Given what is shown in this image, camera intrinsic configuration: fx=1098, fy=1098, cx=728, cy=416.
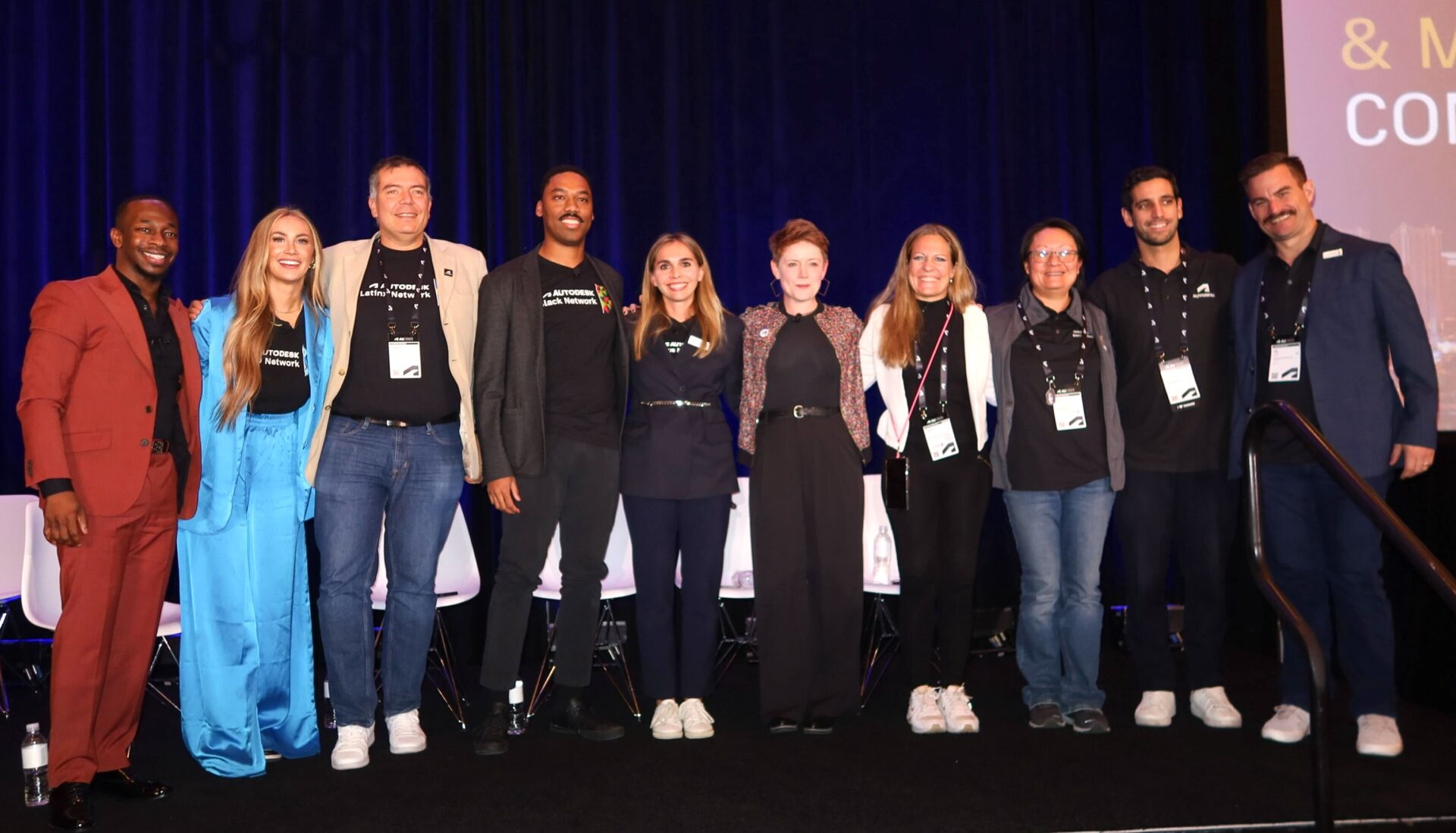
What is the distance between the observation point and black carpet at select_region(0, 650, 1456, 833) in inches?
112

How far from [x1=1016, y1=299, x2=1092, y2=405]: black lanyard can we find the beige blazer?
186cm

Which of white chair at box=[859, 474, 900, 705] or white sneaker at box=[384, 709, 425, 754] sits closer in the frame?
white sneaker at box=[384, 709, 425, 754]

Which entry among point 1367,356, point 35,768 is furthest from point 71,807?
point 1367,356

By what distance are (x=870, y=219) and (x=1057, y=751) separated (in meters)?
3.19

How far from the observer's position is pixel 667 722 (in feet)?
12.1

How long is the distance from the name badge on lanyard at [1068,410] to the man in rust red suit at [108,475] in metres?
2.75

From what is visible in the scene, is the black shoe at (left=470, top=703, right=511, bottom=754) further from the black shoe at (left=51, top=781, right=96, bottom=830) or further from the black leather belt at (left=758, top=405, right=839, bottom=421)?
the black leather belt at (left=758, top=405, right=839, bottom=421)

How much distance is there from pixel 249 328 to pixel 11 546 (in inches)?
95.9

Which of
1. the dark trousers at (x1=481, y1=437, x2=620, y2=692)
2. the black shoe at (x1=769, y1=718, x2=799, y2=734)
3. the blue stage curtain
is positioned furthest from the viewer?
the blue stage curtain

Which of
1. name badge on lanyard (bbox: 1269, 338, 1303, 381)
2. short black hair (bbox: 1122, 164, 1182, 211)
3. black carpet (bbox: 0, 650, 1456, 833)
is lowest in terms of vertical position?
black carpet (bbox: 0, 650, 1456, 833)

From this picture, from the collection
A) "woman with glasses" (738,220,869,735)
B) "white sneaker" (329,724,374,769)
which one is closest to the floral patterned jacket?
"woman with glasses" (738,220,869,735)

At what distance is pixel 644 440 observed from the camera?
145 inches

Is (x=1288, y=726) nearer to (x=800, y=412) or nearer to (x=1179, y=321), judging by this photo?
(x=1179, y=321)

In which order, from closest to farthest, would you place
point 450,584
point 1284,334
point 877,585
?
point 1284,334 < point 877,585 < point 450,584
